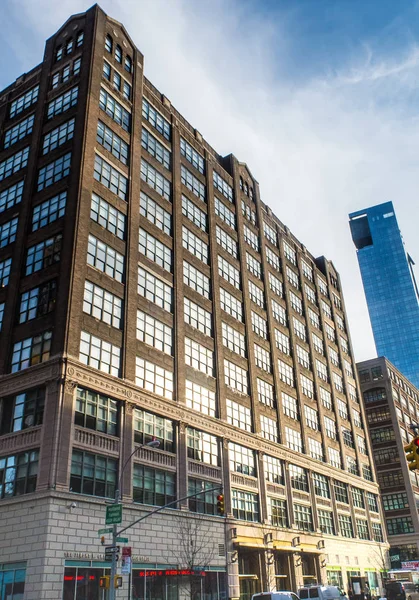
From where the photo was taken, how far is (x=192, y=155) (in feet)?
196

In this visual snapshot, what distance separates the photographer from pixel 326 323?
83.4m

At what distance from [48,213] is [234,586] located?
103ft

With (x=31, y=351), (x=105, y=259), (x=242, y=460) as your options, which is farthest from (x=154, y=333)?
(x=242, y=460)

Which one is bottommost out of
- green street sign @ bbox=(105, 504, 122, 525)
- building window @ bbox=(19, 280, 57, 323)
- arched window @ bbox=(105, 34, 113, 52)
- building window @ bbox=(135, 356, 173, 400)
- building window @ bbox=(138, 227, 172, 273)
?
green street sign @ bbox=(105, 504, 122, 525)

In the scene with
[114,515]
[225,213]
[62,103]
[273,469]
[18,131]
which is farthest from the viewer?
[225,213]

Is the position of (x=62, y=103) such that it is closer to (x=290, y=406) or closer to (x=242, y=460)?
(x=242, y=460)

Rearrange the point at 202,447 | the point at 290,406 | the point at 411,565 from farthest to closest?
1. the point at 411,565
2. the point at 290,406
3. the point at 202,447

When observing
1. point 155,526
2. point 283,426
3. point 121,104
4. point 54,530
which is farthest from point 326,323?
point 54,530

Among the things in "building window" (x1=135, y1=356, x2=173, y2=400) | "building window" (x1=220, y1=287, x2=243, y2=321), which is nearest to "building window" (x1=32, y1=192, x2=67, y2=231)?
"building window" (x1=135, y1=356, x2=173, y2=400)

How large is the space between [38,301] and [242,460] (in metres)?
23.2

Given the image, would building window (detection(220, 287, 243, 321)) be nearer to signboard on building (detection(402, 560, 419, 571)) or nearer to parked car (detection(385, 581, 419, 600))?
parked car (detection(385, 581, 419, 600))

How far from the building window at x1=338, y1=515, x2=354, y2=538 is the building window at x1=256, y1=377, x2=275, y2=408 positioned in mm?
18084

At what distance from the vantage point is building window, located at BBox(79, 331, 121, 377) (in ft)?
121

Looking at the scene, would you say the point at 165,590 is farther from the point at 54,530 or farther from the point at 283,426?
the point at 283,426
